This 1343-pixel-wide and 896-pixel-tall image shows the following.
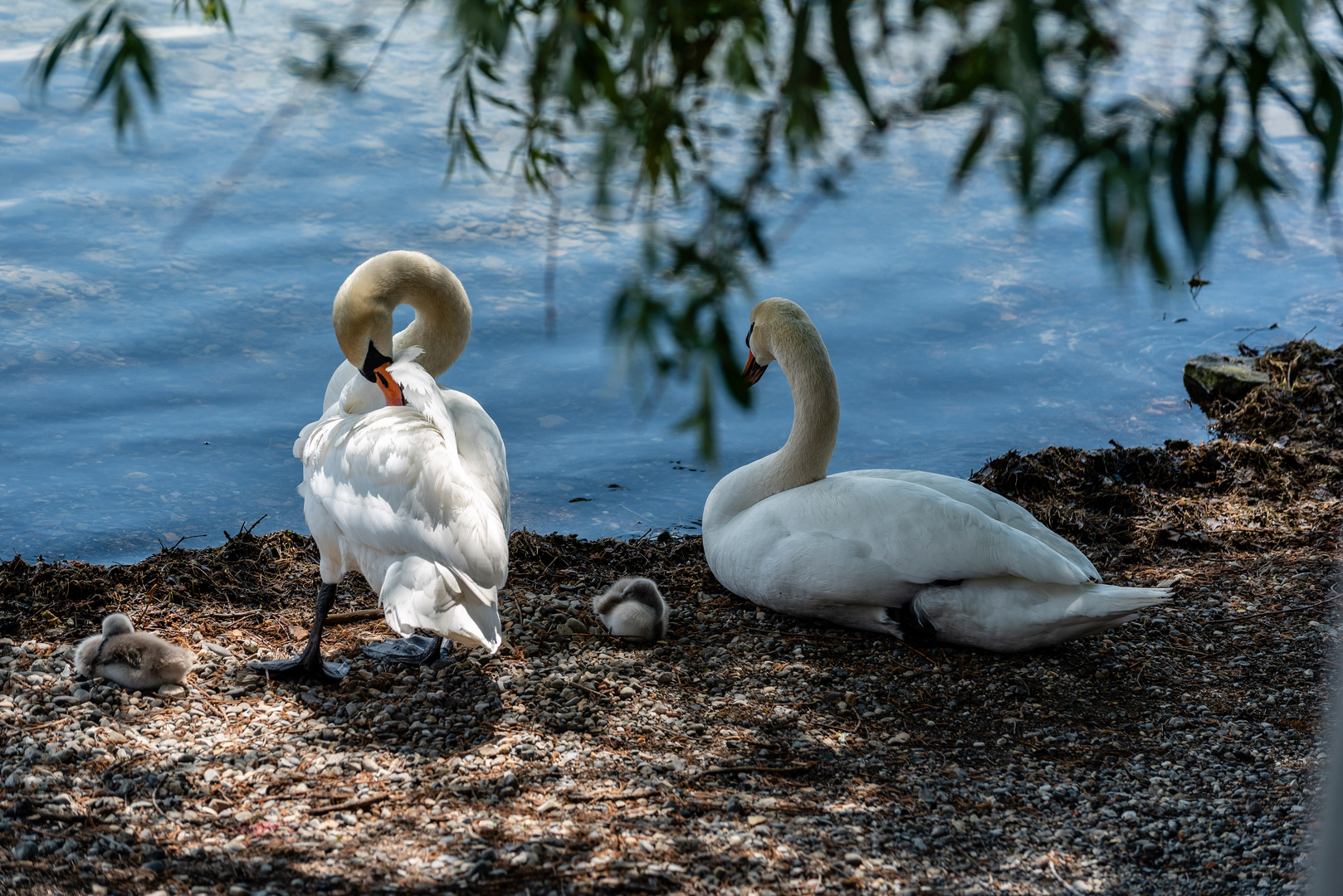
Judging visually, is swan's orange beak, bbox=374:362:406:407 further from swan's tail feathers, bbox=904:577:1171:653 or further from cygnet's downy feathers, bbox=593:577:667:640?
swan's tail feathers, bbox=904:577:1171:653

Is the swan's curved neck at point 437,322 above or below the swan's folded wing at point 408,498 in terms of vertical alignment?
above

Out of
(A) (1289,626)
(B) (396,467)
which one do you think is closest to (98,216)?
(B) (396,467)

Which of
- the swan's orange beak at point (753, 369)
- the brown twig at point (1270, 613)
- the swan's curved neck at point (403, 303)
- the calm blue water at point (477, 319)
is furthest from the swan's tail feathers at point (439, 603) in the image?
the brown twig at point (1270, 613)

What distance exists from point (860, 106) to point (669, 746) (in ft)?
7.63

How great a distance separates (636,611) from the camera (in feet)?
14.5

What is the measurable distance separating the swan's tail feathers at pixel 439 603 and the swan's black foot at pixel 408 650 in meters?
0.62

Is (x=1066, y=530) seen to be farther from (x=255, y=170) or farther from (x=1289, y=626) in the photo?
(x=255, y=170)

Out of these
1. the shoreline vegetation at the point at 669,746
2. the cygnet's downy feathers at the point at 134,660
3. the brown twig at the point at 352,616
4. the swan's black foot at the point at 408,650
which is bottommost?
the brown twig at the point at 352,616

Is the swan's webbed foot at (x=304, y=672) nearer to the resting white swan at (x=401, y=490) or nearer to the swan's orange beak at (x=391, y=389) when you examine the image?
the resting white swan at (x=401, y=490)

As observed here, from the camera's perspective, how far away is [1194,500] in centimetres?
591

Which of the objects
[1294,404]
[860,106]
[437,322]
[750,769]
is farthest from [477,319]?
[860,106]

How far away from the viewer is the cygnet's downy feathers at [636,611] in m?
4.41

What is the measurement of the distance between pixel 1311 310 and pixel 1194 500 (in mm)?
3953

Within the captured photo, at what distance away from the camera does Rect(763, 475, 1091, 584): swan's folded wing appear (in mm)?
4172
